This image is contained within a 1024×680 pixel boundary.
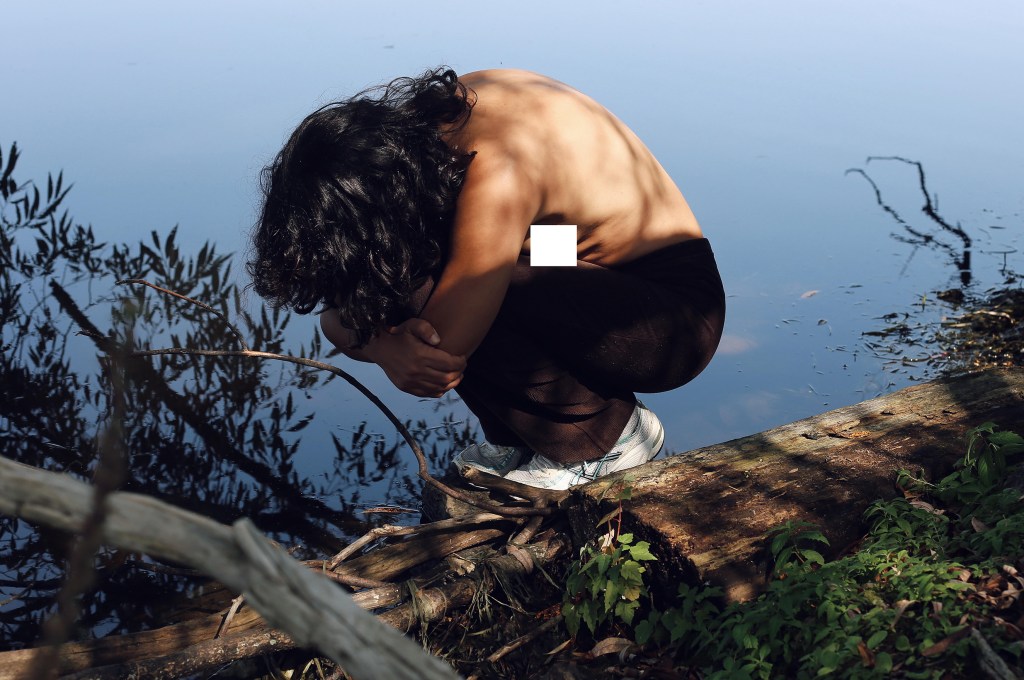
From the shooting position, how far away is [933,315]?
4352 millimetres

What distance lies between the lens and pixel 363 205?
249 centimetres

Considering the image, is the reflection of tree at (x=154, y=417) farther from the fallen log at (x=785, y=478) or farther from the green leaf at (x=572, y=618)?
the fallen log at (x=785, y=478)

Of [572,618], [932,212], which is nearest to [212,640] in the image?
[572,618]

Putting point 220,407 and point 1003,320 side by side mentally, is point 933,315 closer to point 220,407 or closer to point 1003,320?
point 1003,320

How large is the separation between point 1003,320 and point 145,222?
409cm

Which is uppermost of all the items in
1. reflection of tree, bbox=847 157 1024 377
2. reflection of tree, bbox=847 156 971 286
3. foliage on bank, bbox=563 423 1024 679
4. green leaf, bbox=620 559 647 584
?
green leaf, bbox=620 559 647 584

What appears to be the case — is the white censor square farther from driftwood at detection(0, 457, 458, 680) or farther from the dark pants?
driftwood at detection(0, 457, 458, 680)

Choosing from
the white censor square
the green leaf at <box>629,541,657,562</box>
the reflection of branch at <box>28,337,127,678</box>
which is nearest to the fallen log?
the green leaf at <box>629,541,657,562</box>

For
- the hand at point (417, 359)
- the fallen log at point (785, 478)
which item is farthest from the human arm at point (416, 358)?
the fallen log at point (785, 478)

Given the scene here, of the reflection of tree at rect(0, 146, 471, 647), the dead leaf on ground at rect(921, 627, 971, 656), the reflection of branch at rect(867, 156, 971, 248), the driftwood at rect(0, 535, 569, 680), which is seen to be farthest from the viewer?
the reflection of branch at rect(867, 156, 971, 248)

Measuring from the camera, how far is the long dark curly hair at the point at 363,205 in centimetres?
248

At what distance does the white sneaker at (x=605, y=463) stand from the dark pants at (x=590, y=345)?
3 centimetres

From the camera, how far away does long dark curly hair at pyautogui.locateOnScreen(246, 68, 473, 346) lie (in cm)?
248

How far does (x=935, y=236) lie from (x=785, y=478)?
10.8 feet
